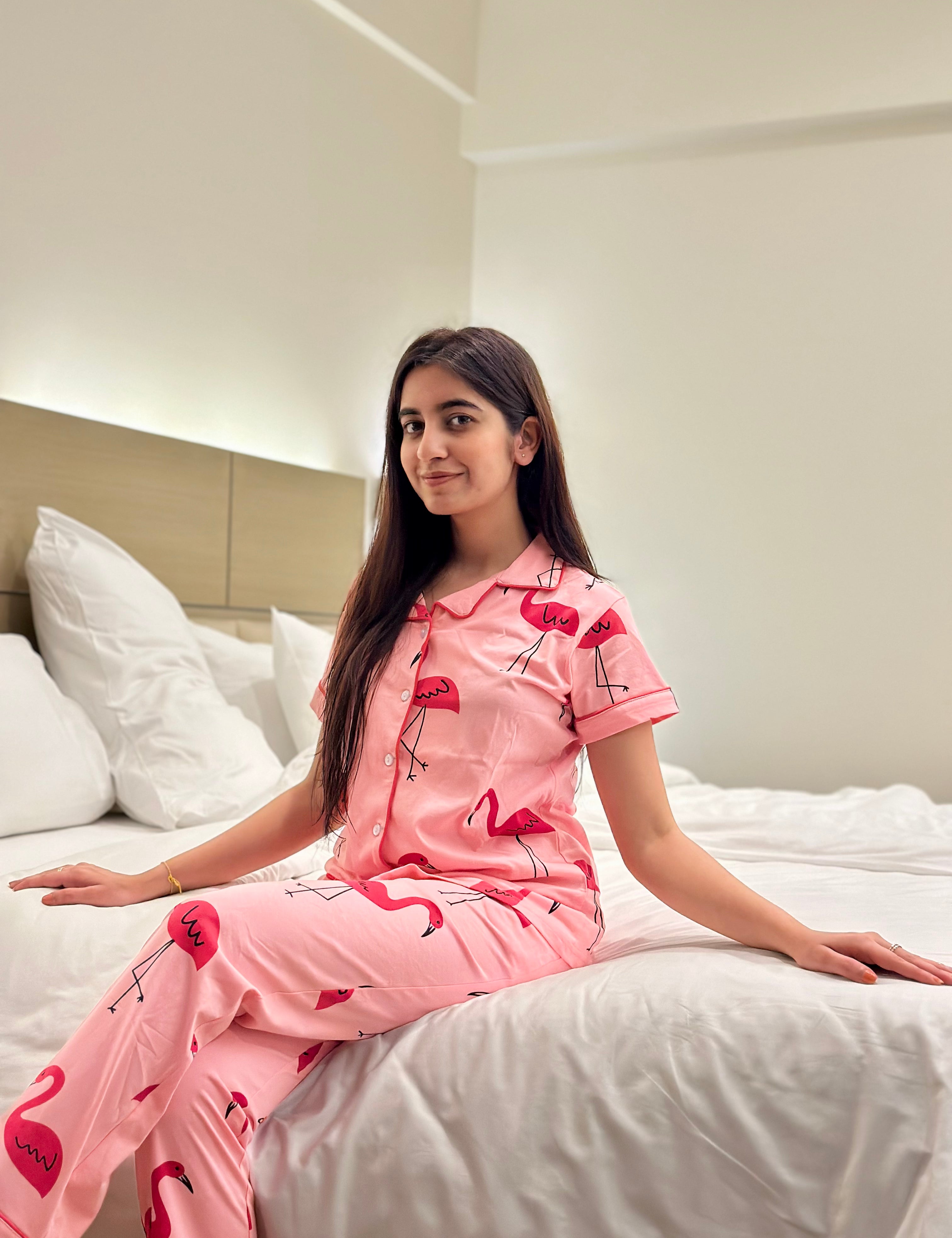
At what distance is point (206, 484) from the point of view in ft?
9.09

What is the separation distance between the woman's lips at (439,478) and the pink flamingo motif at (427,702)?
0.24m

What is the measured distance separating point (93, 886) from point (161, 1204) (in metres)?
0.44

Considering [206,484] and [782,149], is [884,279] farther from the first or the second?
[206,484]

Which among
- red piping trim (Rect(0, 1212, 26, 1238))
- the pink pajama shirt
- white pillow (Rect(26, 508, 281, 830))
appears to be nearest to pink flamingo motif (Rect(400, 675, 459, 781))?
the pink pajama shirt

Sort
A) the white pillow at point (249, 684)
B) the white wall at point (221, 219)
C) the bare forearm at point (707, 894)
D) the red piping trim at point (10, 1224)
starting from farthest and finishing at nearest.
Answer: the white pillow at point (249, 684)
the white wall at point (221, 219)
the bare forearm at point (707, 894)
the red piping trim at point (10, 1224)

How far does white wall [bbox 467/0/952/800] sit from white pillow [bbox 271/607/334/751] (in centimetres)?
159

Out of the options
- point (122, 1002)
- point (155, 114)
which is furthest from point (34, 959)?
point (155, 114)

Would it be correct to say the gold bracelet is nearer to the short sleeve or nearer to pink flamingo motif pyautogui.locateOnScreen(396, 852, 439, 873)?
pink flamingo motif pyautogui.locateOnScreen(396, 852, 439, 873)

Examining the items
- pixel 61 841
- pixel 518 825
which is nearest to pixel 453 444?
pixel 518 825

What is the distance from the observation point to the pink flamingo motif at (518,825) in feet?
4.14

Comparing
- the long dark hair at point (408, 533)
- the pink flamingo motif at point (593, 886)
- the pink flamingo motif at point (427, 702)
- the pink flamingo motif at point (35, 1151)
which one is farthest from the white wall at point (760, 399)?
the pink flamingo motif at point (35, 1151)

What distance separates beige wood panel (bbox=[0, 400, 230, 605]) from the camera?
7.43 feet

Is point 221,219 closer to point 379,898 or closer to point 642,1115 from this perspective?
point 379,898

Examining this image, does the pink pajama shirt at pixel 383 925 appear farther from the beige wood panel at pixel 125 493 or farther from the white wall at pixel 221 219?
Answer: the white wall at pixel 221 219
